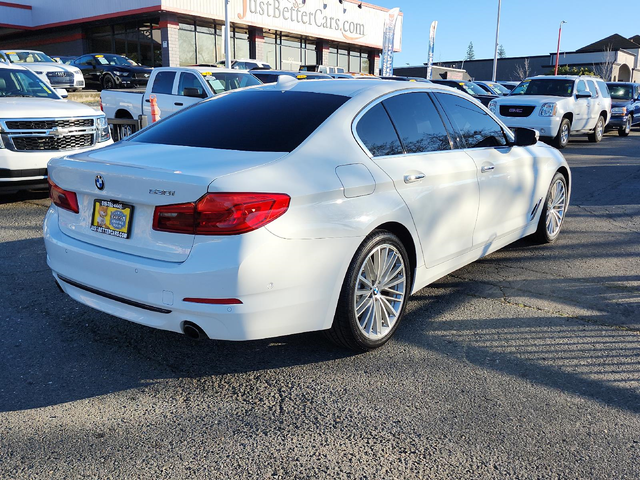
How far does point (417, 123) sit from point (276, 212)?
166 centimetres

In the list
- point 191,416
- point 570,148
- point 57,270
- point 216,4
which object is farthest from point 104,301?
point 216,4

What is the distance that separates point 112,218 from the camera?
334 cm

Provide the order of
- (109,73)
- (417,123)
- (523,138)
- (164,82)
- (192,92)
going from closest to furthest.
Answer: (417,123), (523,138), (192,92), (164,82), (109,73)

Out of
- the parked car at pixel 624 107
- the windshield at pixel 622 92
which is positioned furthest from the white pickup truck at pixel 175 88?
the windshield at pixel 622 92

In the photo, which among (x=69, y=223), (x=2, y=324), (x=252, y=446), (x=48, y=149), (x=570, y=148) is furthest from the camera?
(x=570, y=148)

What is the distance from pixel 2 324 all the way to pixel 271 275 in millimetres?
2192

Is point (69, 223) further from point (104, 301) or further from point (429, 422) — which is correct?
point (429, 422)

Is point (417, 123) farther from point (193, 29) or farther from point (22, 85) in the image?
point (193, 29)

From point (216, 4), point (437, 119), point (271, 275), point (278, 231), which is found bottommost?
point (271, 275)

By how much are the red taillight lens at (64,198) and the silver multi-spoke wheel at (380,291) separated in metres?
1.72

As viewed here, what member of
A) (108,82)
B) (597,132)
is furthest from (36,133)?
(108,82)

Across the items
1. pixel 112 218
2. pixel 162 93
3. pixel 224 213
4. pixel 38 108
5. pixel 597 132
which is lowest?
pixel 597 132

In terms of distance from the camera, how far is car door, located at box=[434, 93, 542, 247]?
15.5 ft

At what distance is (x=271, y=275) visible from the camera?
3.09 meters
